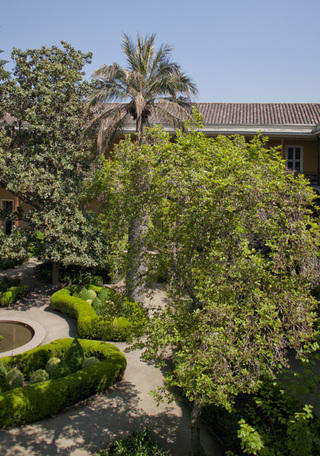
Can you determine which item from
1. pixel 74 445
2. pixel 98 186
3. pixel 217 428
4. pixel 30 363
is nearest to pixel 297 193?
pixel 217 428

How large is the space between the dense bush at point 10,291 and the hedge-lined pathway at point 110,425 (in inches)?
290

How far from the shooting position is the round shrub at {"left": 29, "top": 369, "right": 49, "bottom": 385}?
9.16m

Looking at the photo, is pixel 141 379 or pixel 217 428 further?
pixel 141 379

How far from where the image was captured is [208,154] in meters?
6.45

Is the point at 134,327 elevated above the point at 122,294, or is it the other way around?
the point at 122,294

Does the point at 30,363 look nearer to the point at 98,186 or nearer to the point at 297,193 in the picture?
the point at 98,186

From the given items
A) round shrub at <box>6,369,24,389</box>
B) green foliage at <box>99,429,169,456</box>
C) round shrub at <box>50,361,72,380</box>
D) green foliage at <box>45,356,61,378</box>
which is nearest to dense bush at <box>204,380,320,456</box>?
green foliage at <box>99,429,169,456</box>

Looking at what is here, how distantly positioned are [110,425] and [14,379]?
8.82ft

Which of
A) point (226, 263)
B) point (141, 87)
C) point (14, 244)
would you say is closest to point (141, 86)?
point (141, 87)

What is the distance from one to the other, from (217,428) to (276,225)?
4698 millimetres

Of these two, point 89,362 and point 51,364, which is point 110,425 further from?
point 51,364

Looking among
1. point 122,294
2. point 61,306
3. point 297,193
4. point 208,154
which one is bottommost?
point 61,306

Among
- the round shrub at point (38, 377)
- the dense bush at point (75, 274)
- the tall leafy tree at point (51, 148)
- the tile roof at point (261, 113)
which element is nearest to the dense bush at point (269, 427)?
the round shrub at point (38, 377)

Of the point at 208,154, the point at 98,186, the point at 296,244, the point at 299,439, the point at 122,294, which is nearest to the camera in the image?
→ the point at 299,439
